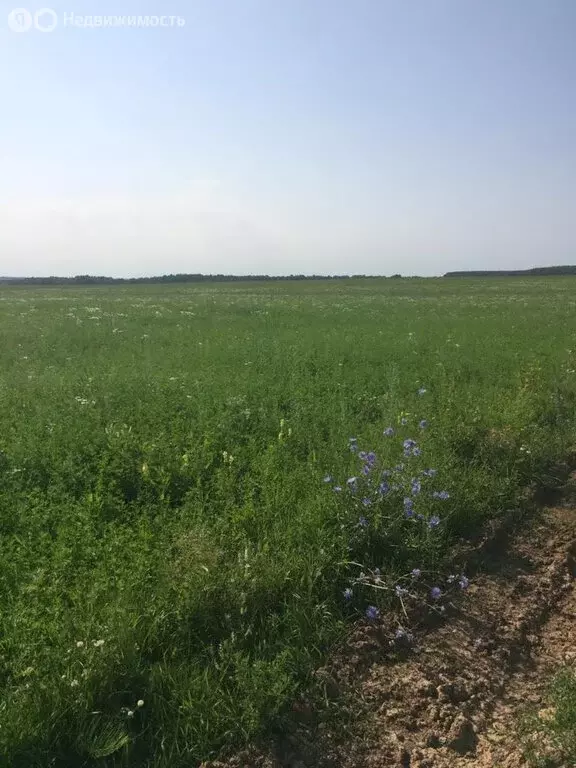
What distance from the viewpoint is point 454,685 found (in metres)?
3.12

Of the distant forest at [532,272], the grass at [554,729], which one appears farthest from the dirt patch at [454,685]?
Answer: the distant forest at [532,272]

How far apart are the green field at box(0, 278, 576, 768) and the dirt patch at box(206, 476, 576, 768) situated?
0.21 metres

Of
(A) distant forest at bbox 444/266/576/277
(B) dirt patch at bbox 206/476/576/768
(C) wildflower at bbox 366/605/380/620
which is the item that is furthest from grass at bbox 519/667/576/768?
(A) distant forest at bbox 444/266/576/277

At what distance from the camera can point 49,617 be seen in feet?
11.0

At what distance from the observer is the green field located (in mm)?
2826

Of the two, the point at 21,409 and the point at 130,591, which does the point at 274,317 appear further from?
the point at 130,591

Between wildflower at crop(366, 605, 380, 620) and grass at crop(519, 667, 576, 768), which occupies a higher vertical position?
wildflower at crop(366, 605, 380, 620)

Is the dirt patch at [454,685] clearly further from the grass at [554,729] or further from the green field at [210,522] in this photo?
the green field at [210,522]

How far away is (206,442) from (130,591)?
8.31 feet

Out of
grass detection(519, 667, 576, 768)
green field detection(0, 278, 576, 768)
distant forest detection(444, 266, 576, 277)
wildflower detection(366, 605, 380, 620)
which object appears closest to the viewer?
grass detection(519, 667, 576, 768)

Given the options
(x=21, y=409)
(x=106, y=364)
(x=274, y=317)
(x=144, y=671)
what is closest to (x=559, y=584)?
(x=144, y=671)

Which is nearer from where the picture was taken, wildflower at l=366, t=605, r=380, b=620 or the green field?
the green field

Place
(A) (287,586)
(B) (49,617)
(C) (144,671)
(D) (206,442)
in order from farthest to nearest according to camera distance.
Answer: (D) (206,442), (A) (287,586), (B) (49,617), (C) (144,671)

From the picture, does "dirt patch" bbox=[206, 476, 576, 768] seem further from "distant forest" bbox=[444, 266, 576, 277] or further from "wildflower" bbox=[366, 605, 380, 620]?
"distant forest" bbox=[444, 266, 576, 277]
